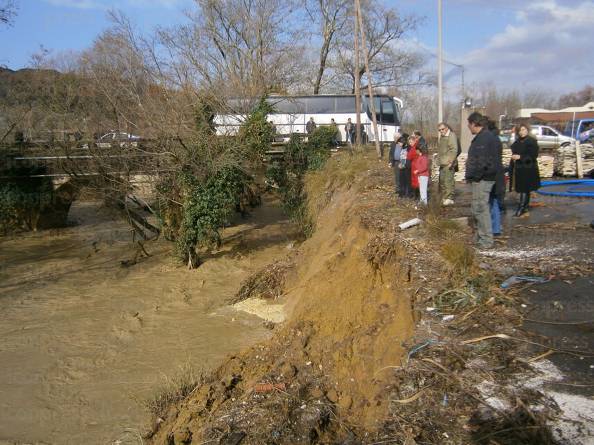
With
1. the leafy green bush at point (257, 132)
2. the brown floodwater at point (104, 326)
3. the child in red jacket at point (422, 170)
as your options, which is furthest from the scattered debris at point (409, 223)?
the leafy green bush at point (257, 132)

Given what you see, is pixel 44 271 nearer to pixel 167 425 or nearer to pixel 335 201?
pixel 335 201

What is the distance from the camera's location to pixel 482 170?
7008 mm

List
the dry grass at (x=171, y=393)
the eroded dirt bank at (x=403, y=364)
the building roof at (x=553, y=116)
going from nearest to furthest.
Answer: the eroded dirt bank at (x=403, y=364), the dry grass at (x=171, y=393), the building roof at (x=553, y=116)

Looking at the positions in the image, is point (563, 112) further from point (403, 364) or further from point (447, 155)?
point (403, 364)

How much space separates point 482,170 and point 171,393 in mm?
4999

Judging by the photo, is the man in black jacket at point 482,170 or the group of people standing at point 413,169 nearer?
the man in black jacket at point 482,170

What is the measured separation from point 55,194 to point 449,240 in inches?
687

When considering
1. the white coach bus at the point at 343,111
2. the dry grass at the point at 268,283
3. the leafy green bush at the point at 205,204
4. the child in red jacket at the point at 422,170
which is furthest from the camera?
the white coach bus at the point at 343,111

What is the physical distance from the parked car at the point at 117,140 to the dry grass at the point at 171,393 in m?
9.20

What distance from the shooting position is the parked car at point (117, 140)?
1520 centimetres

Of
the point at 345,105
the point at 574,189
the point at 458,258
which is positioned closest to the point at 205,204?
the point at 574,189

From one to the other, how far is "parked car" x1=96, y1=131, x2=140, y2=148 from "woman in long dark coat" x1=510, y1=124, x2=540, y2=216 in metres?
10.0

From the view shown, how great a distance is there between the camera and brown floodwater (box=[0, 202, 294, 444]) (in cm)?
753

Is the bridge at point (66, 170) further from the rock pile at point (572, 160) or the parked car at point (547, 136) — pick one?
the parked car at point (547, 136)
